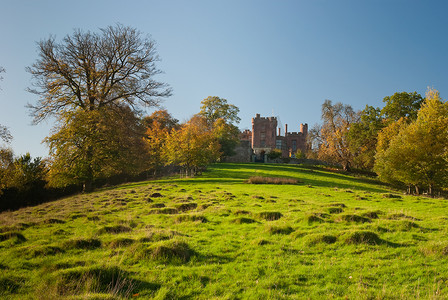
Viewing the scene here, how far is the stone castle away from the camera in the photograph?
224ft

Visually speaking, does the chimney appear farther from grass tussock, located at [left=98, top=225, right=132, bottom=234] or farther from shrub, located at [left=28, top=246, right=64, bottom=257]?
shrub, located at [left=28, top=246, right=64, bottom=257]

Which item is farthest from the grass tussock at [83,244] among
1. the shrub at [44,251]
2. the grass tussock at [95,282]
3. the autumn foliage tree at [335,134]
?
the autumn foliage tree at [335,134]

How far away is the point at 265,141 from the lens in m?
83.5

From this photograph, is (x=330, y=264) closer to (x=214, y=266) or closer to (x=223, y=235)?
(x=214, y=266)

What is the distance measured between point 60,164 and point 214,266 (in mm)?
24747

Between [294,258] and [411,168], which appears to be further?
[411,168]

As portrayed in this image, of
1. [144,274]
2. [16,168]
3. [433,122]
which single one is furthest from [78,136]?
[433,122]

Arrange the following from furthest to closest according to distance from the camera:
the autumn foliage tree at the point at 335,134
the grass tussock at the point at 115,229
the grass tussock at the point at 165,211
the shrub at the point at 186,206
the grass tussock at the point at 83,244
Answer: the autumn foliage tree at the point at 335,134 < the shrub at the point at 186,206 < the grass tussock at the point at 165,211 < the grass tussock at the point at 115,229 < the grass tussock at the point at 83,244

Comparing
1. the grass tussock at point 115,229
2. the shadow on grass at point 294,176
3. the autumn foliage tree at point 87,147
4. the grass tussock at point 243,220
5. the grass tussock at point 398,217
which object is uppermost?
the autumn foliage tree at point 87,147

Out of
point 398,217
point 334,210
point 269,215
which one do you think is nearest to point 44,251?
point 269,215

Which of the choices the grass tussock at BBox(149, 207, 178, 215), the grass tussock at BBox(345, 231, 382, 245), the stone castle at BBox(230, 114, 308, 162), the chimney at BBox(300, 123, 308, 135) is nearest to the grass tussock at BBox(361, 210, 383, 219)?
the grass tussock at BBox(345, 231, 382, 245)

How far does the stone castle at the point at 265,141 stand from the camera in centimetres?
6812

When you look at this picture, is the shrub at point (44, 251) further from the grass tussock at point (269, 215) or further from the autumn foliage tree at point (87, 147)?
the autumn foliage tree at point (87, 147)

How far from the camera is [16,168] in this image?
3472cm
